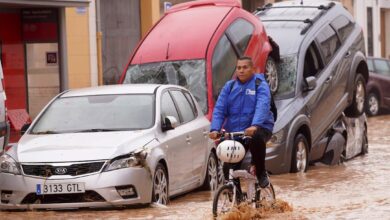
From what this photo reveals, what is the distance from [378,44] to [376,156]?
33.5 meters

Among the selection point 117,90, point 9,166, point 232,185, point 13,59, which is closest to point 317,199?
point 232,185

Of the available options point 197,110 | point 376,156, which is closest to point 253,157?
point 197,110

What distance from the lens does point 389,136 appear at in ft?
79.5

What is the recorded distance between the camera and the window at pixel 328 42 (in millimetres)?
17953

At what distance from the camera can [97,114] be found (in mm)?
12812

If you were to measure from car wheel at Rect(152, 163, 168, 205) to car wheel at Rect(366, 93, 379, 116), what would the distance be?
20851 mm

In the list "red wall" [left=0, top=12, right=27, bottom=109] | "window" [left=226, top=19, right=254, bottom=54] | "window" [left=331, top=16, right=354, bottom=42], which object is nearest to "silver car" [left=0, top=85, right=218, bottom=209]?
"window" [left=226, top=19, right=254, bottom=54]

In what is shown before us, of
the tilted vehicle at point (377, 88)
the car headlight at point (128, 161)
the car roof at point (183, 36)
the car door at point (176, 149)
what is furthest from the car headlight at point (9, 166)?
the tilted vehicle at point (377, 88)

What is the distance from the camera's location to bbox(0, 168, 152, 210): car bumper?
447 inches

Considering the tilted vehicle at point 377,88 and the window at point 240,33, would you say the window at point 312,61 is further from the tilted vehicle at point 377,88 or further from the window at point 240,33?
the tilted vehicle at point 377,88

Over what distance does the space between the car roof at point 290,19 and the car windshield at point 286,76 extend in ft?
0.53

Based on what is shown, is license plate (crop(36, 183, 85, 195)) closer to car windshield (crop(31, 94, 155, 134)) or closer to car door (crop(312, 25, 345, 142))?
car windshield (crop(31, 94, 155, 134))

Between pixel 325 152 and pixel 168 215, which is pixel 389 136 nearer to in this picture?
pixel 325 152

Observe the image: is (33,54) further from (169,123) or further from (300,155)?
(169,123)
